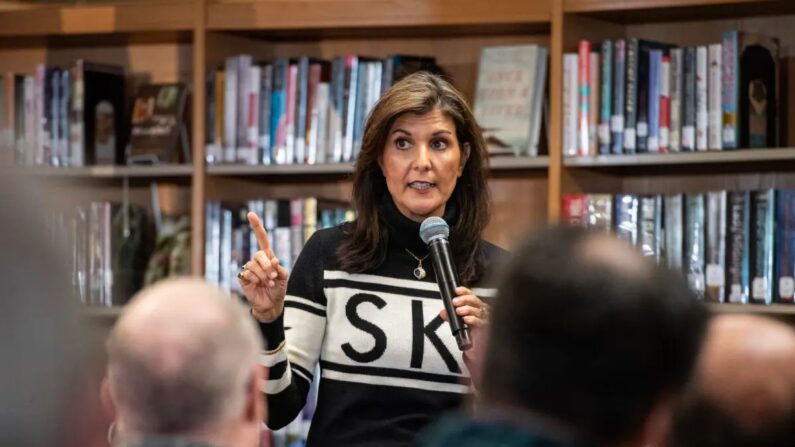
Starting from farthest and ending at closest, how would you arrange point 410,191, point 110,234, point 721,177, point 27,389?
point 110,234 < point 721,177 < point 410,191 < point 27,389

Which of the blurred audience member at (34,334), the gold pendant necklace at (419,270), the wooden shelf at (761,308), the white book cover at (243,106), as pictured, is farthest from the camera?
the white book cover at (243,106)

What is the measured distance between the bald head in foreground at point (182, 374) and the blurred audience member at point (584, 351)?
0.23 metres

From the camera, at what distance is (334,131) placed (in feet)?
11.4

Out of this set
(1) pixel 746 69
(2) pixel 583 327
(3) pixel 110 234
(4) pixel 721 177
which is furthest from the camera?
(3) pixel 110 234

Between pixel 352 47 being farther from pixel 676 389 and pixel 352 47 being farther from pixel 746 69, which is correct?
pixel 676 389

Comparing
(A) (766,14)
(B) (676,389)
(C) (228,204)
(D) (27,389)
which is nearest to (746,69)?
(A) (766,14)

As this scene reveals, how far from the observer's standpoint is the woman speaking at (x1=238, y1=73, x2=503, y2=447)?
2.06 metres

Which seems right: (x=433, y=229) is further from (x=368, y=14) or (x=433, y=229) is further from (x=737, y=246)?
(x=368, y=14)

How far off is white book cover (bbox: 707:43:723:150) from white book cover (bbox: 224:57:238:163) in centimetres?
139

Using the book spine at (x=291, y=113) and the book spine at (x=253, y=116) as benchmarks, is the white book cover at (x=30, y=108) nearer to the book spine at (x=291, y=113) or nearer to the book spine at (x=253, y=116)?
the book spine at (x=253, y=116)

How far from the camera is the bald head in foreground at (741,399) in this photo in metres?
1.02

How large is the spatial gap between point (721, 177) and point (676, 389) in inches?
101

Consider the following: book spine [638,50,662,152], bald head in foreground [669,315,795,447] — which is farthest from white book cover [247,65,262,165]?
bald head in foreground [669,315,795,447]

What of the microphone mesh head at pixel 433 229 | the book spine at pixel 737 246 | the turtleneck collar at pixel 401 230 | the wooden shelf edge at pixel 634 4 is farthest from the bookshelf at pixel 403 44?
the microphone mesh head at pixel 433 229
